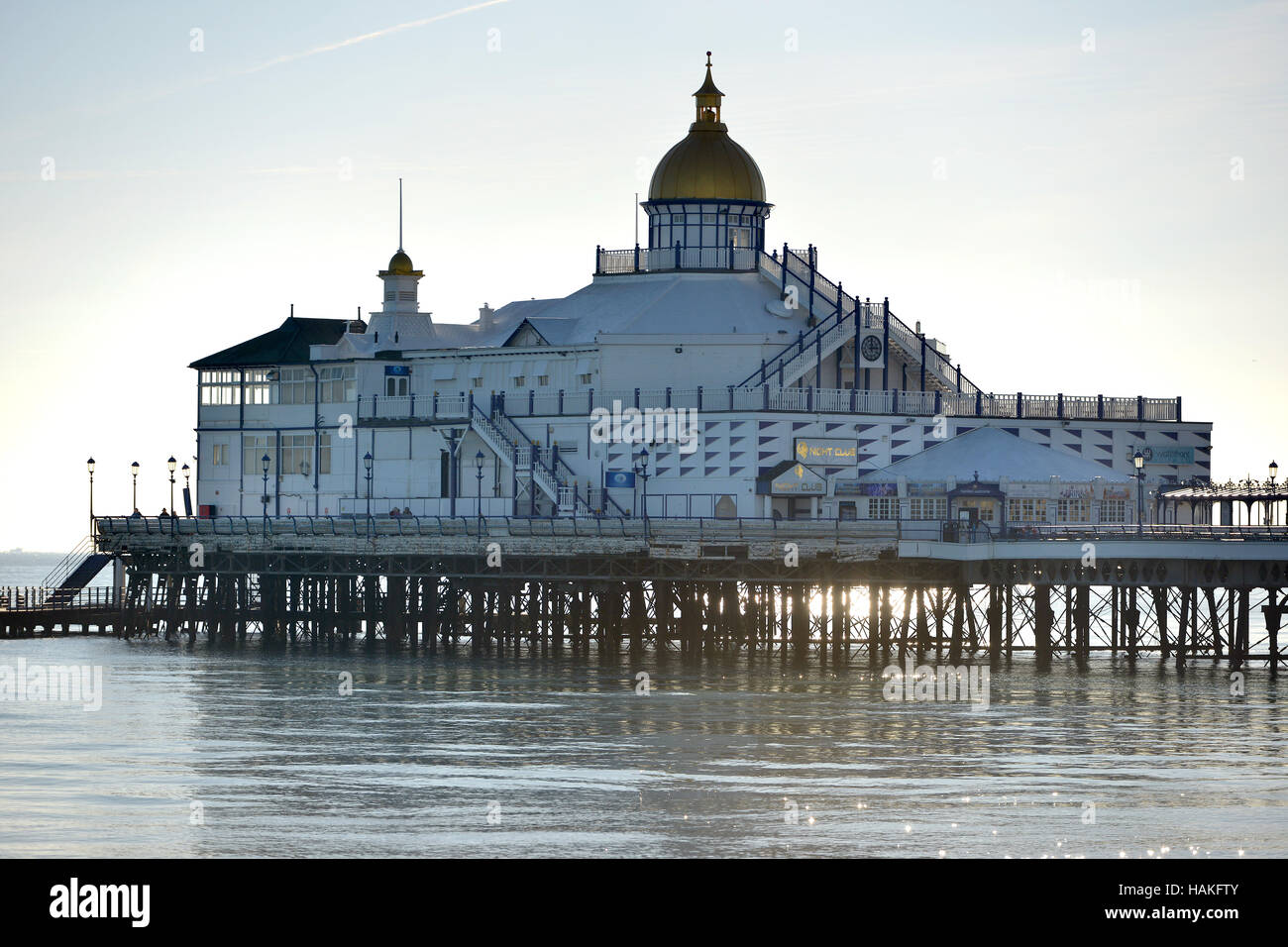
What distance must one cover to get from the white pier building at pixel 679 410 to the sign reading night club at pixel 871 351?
90 millimetres

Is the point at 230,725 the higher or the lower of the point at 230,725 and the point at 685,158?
the lower

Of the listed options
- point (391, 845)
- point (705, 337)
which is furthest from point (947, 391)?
point (391, 845)

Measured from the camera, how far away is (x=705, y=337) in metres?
101

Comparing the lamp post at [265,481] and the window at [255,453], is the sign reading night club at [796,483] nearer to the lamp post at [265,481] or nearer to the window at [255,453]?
the lamp post at [265,481]

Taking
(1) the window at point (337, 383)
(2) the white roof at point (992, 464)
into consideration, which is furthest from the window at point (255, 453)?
(2) the white roof at point (992, 464)

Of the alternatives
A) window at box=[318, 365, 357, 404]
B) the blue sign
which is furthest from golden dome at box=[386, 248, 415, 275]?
the blue sign

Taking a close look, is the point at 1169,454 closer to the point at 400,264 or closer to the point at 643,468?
the point at 643,468

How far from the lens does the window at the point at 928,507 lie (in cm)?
9200

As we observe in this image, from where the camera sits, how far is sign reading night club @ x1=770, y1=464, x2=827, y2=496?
9331cm

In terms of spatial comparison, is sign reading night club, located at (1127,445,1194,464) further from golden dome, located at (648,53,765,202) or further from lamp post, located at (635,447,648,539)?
golden dome, located at (648,53,765,202)

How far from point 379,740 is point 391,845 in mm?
16178

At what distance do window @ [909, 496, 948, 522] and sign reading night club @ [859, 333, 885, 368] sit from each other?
987 centimetres

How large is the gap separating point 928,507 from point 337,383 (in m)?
30.7
